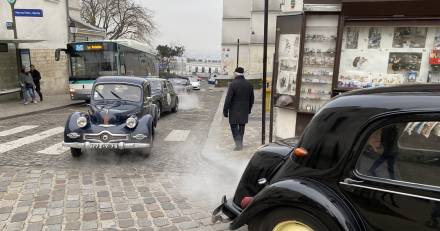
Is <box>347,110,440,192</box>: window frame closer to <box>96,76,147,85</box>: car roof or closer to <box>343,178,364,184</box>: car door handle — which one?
<box>343,178,364,184</box>: car door handle

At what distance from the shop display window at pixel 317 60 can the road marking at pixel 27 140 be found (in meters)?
6.08

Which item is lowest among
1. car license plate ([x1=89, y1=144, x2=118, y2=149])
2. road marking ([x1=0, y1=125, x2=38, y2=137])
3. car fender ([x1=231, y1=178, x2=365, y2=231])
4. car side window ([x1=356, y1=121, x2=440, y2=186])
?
road marking ([x1=0, y1=125, x2=38, y2=137])

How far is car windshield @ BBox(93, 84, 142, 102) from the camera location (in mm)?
8078

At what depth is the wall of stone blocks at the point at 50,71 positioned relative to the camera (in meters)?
19.4

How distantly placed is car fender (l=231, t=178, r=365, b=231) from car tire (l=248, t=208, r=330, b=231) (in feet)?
0.15

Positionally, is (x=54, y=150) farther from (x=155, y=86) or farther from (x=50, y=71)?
(x=50, y=71)

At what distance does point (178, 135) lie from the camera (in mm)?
9883

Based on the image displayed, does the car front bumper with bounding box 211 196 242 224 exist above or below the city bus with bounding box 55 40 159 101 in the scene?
below

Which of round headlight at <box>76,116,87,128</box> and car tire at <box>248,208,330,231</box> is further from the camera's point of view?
round headlight at <box>76,116,87,128</box>

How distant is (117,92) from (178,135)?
2.33 m

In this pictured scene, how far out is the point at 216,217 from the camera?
11.7ft

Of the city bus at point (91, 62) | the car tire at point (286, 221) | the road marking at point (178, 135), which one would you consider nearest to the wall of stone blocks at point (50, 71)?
the city bus at point (91, 62)

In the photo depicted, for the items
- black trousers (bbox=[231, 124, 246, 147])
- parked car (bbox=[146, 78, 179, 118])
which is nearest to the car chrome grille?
black trousers (bbox=[231, 124, 246, 147])

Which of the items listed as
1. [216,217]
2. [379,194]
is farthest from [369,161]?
[216,217]
